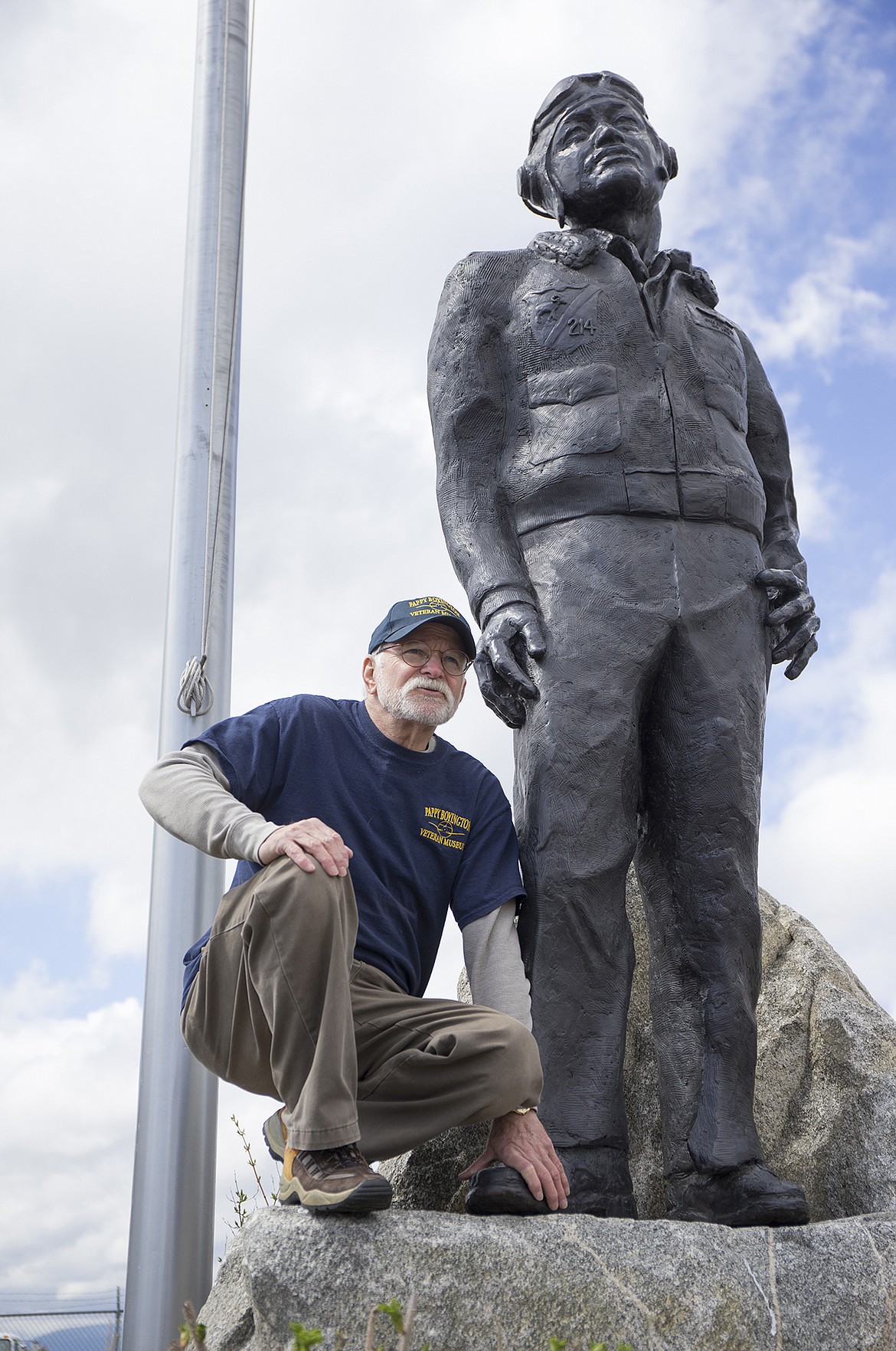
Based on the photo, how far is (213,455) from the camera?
5352 mm

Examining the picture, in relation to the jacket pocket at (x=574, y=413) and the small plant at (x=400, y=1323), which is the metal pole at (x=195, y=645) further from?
the small plant at (x=400, y=1323)

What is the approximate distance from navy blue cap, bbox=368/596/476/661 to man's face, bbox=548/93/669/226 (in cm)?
138

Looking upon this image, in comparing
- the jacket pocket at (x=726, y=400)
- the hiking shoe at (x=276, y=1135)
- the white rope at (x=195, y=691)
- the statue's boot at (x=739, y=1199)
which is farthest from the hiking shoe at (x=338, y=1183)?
the white rope at (x=195, y=691)

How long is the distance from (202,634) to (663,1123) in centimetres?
261

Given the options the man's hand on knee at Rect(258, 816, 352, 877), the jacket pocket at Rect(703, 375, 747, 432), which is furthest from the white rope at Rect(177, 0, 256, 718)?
the man's hand on knee at Rect(258, 816, 352, 877)

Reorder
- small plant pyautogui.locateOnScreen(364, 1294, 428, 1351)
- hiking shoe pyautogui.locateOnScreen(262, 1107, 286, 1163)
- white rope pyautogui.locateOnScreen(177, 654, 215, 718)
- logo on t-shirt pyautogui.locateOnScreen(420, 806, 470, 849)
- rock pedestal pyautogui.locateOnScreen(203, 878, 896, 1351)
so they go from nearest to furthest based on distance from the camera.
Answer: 1. small plant pyautogui.locateOnScreen(364, 1294, 428, 1351)
2. rock pedestal pyautogui.locateOnScreen(203, 878, 896, 1351)
3. hiking shoe pyautogui.locateOnScreen(262, 1107, 286, 1163)
4. logo on t-shirt pyautogui.locateOnScreen(420, 806, 470, 849)
5. white rope pyautogui.locateOnScreen(177, 654, 215, 718)

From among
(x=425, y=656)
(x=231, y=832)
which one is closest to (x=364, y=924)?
(x=231, y=832)

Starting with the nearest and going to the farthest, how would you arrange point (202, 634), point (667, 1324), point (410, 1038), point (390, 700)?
point (667, 1324) < point (410, 1038) < point (390, 700) < point (202, 634)

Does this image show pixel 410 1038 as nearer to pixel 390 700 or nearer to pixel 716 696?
pixel 390 700

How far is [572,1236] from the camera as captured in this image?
8.38ft

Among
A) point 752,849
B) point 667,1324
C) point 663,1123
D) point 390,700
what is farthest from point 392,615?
point 667,1324

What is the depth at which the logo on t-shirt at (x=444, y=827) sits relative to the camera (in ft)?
10.4

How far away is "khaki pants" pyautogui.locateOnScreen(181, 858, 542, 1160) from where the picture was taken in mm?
2432

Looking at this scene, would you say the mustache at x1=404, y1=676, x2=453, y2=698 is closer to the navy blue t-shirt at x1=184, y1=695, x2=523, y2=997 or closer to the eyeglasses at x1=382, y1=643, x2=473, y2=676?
the eyeglasses at x1=382, y1=643, x2=473, y2=676
